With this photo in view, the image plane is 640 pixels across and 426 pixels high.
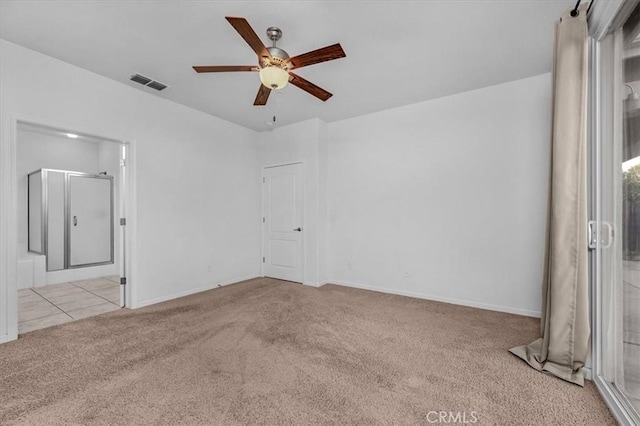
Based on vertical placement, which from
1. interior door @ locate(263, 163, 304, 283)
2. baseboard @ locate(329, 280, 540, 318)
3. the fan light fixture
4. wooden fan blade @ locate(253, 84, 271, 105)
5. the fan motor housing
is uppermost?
the fan motor housing

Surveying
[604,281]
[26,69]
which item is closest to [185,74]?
[26,69]

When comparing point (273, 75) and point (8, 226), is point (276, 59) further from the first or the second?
point (8, 226)

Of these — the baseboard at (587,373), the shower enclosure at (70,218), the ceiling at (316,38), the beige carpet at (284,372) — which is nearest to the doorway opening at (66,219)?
the shower enclosure at (70,218)

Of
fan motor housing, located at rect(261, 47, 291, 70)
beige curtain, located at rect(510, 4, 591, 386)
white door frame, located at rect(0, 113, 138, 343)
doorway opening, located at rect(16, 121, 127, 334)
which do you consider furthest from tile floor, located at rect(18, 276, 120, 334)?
beige curtain, located at rect(510, 4, 591, 386)

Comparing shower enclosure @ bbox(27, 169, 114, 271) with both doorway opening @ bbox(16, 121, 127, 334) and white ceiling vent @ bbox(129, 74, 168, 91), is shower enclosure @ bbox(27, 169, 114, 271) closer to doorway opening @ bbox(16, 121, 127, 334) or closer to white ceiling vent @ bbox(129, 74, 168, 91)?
doorway opening @ bbox(16, 121, 127, 334)

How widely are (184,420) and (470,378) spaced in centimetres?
189

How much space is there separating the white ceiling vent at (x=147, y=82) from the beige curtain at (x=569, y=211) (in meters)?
3.96

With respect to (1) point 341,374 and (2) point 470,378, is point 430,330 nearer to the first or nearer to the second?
(2) point 470,378

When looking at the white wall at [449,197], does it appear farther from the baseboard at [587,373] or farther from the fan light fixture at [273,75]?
the fan light fixture at [273,75]

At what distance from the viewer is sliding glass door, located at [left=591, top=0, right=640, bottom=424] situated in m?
1.55

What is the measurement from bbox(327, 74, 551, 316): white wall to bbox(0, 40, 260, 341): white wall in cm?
172

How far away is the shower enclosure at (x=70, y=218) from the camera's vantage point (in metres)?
4.84

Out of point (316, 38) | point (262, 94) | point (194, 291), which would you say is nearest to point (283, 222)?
point (194, 291)

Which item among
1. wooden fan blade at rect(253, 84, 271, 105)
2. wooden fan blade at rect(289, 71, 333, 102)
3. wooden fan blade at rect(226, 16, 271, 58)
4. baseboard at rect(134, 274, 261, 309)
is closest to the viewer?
wooden fan blade at rect(226, 16, 271, 58)
